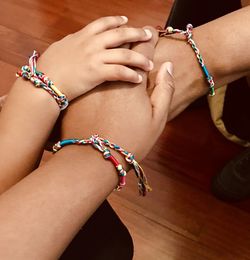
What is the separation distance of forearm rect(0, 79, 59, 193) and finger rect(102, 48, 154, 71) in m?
0.13

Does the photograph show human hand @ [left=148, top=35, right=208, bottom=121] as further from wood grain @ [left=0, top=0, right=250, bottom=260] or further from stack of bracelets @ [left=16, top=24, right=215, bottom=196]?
wood grain @ [left=0, top=0, right=250, bottom=260]

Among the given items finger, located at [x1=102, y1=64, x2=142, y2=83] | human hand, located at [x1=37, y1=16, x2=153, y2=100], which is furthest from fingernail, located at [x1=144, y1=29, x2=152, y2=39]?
finger, located at [x1=102, y1=64, x2=142, y2=83]

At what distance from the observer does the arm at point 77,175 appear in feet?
1.58

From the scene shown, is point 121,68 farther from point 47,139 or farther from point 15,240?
point 15,240

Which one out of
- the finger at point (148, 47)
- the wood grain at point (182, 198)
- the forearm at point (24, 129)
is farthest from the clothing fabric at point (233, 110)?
the forearm at point (24, 129)

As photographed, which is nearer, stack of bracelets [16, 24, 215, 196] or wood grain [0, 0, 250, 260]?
stack of bracelets [16, 24, 215, 196]

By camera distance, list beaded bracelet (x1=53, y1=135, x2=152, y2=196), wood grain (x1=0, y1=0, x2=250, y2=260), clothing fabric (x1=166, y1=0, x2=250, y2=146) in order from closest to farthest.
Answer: beaded bracelet (x1=53, y1=135, x2=152, y2=196)
wood grain (x1=0, y1=0, x2=250, y2=260)
clothing fabric (x1=166, y1=0, x2=250, y2=146)

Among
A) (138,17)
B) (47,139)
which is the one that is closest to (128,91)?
(47,139)

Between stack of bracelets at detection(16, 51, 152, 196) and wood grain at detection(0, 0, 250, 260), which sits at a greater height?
stack of bracelets at detection(16, 51, 152, 196)

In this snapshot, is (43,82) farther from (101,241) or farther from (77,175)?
(101,241)

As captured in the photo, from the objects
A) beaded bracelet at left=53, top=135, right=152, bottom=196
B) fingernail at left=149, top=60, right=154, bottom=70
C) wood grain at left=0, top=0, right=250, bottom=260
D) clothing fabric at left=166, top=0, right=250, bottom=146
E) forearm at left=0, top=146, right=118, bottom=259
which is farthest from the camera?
clothing fabric at left=166, top=0, right=250, bottom=146

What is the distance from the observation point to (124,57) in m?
0.65

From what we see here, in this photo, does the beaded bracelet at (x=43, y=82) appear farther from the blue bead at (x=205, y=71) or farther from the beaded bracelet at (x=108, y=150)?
the blue bead at (x=205, y=71)

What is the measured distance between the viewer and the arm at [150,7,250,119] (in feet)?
2.29
